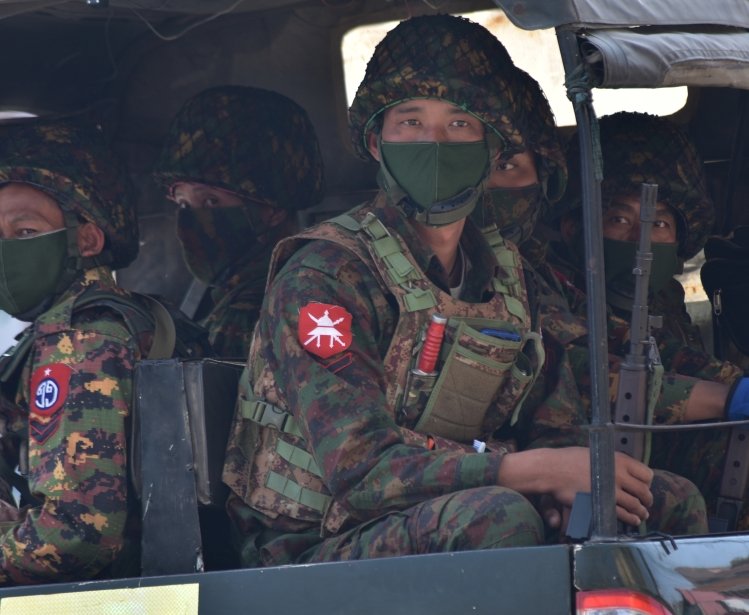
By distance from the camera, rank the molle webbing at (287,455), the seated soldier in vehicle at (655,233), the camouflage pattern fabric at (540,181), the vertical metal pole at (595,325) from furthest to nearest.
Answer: the seated soldier in vehicle at (655,233) < the camouflage pattern fabric at (540,181) < the molle webbing at (287,455) < the vertical metal pole at (595,325)

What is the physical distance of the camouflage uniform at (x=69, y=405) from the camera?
3588 millimetres

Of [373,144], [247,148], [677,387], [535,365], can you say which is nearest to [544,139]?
[373,144]

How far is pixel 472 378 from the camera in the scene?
380cm

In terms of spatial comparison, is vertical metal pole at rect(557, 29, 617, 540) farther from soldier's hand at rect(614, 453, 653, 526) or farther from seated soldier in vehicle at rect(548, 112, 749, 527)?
seated soldier in vehicle at rect(548, 112, 749, 527)

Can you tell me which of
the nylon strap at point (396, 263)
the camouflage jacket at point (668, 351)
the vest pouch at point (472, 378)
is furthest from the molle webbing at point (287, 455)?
the camouflage jacket at point (668, 351)

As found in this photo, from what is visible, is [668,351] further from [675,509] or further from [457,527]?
[457,527]

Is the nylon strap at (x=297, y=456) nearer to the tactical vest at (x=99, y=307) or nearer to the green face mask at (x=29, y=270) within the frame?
the tactical vest at (x=99, y=307)

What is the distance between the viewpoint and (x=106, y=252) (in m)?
4.31

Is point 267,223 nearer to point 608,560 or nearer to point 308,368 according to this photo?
point 308,368

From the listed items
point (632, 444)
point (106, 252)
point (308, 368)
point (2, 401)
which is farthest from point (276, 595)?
point (106, 252)

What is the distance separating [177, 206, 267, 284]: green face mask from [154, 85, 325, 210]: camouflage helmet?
0.10 m

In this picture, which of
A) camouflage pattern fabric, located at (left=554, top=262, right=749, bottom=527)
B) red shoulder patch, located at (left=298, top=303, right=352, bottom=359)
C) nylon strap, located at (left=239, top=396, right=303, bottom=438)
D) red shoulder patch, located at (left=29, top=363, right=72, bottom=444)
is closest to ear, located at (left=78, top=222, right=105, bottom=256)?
red shoulder patch, located at (left=29, top=363, right=72, bottom=444)

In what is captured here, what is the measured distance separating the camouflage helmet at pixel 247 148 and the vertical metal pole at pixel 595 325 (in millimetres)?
2247

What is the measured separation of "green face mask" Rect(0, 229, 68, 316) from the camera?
13.2 ft
